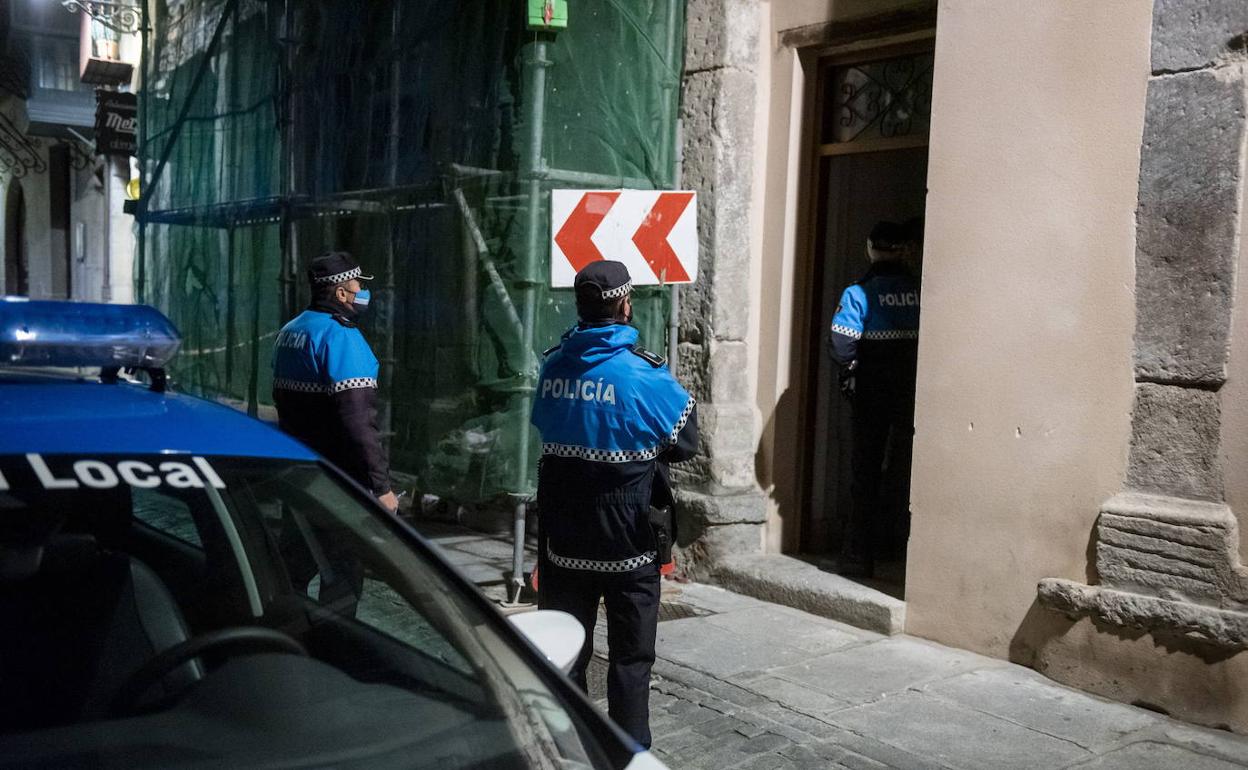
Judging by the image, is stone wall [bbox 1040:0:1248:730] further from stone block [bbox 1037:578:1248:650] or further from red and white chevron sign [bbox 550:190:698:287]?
red and white chevron sign [bbox 550:190:698:287]

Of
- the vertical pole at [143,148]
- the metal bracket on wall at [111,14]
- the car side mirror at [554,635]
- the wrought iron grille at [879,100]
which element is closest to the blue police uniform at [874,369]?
the wrought iron grille at [879,100]

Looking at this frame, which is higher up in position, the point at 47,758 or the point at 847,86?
the point at 847,86

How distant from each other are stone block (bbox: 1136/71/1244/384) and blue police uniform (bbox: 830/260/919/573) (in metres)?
1.47

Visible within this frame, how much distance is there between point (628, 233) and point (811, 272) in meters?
1.35

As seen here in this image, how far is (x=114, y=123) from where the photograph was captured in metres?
18.2

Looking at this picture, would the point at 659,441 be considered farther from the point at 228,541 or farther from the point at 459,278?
the point at 459,278

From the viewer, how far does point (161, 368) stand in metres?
2.67

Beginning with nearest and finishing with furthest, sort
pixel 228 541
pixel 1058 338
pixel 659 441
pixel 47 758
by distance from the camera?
1. pixel 47 758
2. pixel 228 541
3. pixel 659 441
4. pixel 1058 338

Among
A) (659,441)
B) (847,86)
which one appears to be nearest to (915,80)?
(847,86)

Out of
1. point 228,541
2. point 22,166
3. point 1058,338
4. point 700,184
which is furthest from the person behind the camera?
point 22,166

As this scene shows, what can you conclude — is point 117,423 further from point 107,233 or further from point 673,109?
point 107,233

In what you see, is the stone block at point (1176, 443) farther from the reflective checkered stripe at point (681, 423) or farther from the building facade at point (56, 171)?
the building facade at point (56, 171)

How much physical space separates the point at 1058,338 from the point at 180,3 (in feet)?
30.6

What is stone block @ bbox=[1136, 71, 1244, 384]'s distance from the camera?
15.1 feet
